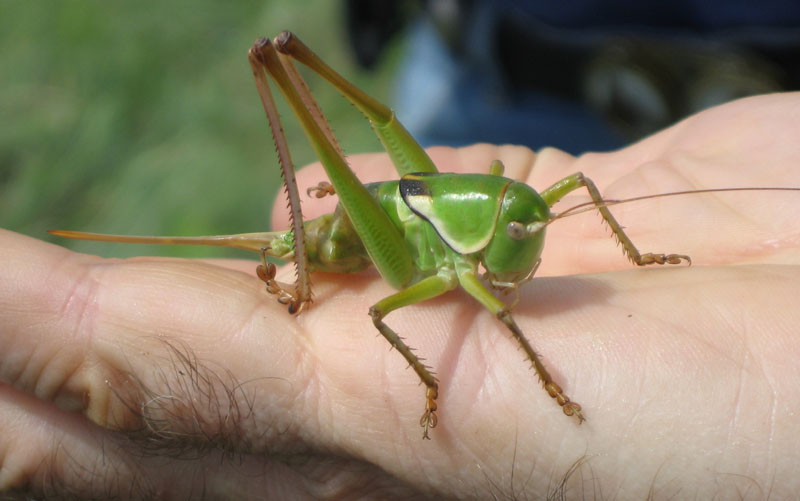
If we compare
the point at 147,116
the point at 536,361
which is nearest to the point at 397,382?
the point at 536,361

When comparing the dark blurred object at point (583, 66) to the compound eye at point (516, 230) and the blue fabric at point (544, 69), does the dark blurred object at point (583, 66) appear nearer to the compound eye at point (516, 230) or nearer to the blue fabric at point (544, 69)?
the blue fabric at point (544, 69)

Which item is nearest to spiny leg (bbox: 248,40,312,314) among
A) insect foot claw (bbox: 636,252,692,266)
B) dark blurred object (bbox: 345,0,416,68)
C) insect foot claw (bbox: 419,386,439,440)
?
insect foot claw (bbox: 419,386,439,440)

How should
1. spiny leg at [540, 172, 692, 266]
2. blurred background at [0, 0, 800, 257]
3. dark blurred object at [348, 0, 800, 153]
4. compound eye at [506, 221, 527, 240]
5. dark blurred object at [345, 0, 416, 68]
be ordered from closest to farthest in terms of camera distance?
compound eye at [506, 221, 527, 240]
spiny leg at [540, 172, 692, 266]
dark blurred object at [348, 0, 800, 153]
blurred background at [0, 0, 800, 257]
dark blurred object at [345, 0, 416, 68]

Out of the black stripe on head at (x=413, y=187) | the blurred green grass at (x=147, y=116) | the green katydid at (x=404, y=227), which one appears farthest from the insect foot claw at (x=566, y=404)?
the blurred green grass at (x=147, y=116)

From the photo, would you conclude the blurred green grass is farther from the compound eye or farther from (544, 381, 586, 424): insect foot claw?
(544, 381, 586, 424): insect foot claw

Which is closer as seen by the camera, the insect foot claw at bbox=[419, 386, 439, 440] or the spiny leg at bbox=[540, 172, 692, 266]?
the insect foot claw at bbox=[419, 386, 439, 440]

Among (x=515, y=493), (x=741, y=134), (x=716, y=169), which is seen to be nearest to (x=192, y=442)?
(x=515, y=493)

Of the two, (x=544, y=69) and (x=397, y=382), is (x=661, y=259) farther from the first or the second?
(x=544, y=69)
